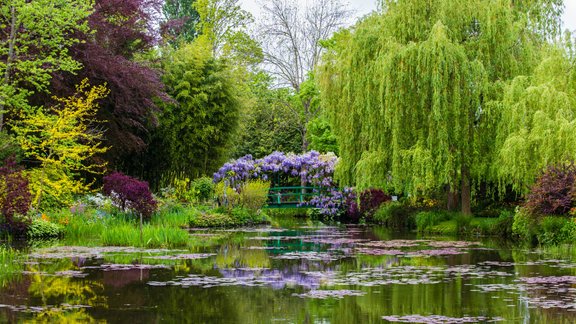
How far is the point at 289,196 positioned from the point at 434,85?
740 inches

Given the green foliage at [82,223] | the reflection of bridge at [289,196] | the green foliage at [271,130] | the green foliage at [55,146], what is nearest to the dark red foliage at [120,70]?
the green foliage at [55,146]

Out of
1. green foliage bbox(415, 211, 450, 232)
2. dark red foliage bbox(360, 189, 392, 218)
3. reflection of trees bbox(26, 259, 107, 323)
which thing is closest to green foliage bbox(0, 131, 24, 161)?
reflection of trees bbox(26, 259, 107, 323)

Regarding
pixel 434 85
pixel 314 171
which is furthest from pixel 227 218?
pixel 314 171

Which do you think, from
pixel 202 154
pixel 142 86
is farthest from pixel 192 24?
pixel 142 86

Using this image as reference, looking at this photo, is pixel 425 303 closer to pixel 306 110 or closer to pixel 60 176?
pixel 60 176

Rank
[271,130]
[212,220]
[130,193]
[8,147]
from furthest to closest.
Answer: [271,130] < [212,220] < [130,193] < [8,147]

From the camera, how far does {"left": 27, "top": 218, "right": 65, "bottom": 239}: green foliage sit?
2059 cm

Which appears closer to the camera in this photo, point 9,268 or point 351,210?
point 9,268

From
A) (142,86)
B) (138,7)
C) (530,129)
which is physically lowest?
(530,129)

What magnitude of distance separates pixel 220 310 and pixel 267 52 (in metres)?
41.5

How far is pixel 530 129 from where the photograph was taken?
20562 mm

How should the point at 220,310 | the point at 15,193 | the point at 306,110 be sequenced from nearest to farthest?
1. the point at 220,310
2. the point at 15,193
3. the point at 306,110

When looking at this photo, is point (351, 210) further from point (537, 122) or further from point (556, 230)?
point (556, 230)

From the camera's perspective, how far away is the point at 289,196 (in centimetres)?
3984
